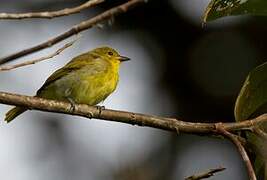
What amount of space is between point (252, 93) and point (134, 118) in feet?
1.36

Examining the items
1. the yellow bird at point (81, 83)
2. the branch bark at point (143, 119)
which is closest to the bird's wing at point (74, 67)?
the yellow bird at point (81, 83)

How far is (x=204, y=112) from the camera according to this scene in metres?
9.19

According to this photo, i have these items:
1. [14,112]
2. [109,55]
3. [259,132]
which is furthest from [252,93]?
[109,55]

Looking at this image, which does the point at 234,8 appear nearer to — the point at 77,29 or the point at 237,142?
the point at 237,142

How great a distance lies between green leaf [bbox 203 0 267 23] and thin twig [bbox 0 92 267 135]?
34 cm

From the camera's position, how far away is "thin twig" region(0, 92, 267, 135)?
231cm

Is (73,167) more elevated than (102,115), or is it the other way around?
(102,115)

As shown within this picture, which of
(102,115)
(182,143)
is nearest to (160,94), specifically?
(182,143)

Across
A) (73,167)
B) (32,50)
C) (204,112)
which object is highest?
(32,50)

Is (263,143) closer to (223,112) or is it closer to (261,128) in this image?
(261,128)

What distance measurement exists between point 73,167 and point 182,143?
149 centimetres

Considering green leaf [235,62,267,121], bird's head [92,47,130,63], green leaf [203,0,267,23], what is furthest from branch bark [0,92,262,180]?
bird's head [92,47,130,63]

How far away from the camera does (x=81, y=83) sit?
5.59 meters

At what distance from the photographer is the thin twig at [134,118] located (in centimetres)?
231
